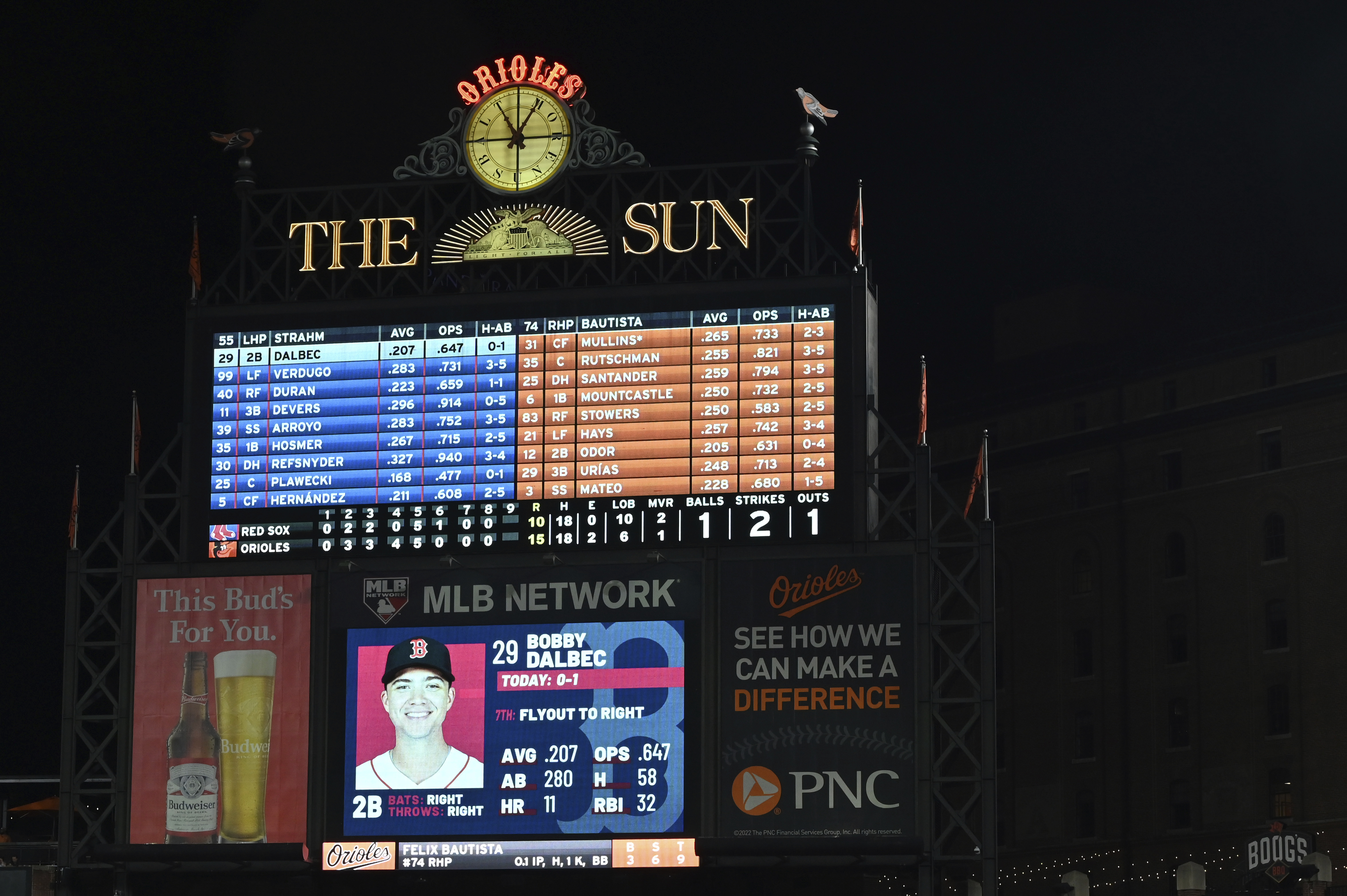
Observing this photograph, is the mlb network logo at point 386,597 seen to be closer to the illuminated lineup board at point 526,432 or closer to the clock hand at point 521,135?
the illuminated lineup board at point 526,432

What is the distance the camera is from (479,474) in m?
33.8

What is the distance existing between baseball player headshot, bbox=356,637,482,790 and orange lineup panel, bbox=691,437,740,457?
5028mm

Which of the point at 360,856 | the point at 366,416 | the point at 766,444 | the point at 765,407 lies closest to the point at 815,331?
the point at 765,407

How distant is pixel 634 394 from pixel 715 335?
1585 millimetres

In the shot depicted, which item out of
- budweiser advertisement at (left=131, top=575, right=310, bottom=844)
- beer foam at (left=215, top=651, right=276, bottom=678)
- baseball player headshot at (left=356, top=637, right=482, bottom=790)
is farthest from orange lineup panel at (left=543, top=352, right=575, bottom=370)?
beer foam at (left=215, top=651, right=276, bottom=678)

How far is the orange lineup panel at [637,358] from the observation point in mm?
33594

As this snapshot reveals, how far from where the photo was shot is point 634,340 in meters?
33.8

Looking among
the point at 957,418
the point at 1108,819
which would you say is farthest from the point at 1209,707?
the point at 957,418

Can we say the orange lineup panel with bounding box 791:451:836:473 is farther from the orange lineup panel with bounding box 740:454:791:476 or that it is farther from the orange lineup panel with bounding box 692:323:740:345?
the orange lineup panel with bounding box 692:323:740:345

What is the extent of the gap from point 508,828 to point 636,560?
15.0 ft

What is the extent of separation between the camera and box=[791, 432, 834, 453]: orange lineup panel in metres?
32.7

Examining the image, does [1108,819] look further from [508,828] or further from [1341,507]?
Answer: [508,828]

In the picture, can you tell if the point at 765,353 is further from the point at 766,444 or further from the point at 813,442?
the point at 813,442

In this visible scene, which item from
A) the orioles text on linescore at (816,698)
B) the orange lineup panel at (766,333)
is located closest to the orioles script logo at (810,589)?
the orioles text on linescore at (816,698)
